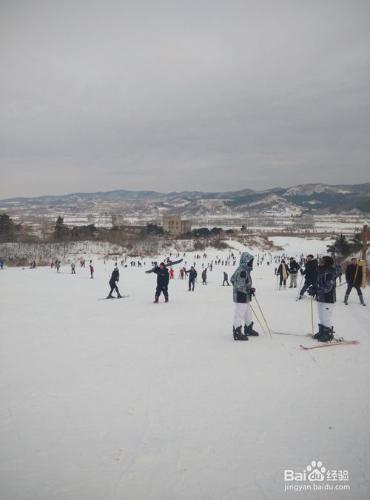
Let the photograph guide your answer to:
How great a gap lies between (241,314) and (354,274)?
5.65 m

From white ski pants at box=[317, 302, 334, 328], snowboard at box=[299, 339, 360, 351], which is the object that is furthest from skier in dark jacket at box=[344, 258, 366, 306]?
white ski pants at box=[317, 302, 334, 328]

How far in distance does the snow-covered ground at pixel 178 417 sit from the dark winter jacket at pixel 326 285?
876 mm

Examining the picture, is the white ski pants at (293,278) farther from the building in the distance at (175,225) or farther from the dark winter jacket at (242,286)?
the building in the distance at (175,225)

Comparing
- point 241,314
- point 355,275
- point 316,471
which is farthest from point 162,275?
point 316,471

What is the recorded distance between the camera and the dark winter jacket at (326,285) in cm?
648

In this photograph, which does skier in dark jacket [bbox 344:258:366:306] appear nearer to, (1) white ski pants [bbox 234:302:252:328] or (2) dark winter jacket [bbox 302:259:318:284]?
(2) dark winter jacket [bbox 302:259:318:284]

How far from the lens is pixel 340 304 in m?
11.1

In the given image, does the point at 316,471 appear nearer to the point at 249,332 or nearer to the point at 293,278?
the point at 249,332

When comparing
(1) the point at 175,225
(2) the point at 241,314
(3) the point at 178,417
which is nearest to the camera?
(3) the point at 178,417

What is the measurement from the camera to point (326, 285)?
656 cm

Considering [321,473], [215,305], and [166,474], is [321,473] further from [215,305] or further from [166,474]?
[215,305]

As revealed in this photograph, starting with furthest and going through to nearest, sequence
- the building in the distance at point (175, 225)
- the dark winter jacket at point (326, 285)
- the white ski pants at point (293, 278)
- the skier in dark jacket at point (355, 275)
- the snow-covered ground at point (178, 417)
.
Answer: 1. the building in the distance at point (175, 225)
2. the white ski pants at point (293, 278)
3. the skier in dark jacket at point (355, 275)
4. the dark winter jacket at point (326, 285)
5. the snow-covered ground at point (178, 417)

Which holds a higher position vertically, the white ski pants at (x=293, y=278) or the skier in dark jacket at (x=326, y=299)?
the skier in dark jacket at (x=326, y=299)

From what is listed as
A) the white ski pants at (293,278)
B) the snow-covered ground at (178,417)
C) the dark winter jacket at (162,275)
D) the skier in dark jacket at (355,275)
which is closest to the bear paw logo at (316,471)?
the snow-covered ground at (178,417)
